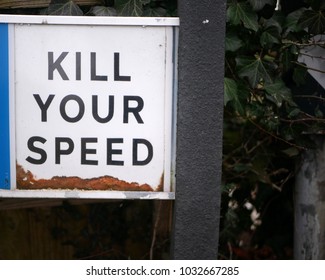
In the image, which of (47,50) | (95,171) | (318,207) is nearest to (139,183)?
(95,171)

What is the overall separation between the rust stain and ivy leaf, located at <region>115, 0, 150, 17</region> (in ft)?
1.93

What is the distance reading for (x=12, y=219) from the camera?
3.34m

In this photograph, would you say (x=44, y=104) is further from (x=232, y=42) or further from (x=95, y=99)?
(x=232, y=42)

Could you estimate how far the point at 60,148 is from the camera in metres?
2.12

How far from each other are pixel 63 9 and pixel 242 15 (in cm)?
65

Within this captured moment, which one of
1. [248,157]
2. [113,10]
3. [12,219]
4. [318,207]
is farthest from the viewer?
[12,219]

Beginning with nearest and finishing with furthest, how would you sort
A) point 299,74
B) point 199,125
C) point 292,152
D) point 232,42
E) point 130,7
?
point 199,125 < point 130,7 < point 232,42 < point 299,74 < point 292,152

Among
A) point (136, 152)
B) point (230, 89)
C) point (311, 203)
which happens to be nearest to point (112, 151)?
point (136, 152)

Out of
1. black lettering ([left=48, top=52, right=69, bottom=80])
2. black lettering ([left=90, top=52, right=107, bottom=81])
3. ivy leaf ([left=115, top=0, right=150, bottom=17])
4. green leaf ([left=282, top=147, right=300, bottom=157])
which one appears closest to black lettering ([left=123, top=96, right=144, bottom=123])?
black lettering ([left=90, top=52, right=107, bottom=81])

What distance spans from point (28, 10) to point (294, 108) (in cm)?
109

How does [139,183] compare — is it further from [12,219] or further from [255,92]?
[12,219]

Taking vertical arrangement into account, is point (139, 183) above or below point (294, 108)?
below

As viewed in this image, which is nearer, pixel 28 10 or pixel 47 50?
pixel 47 50

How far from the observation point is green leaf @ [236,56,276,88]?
2.38 m
